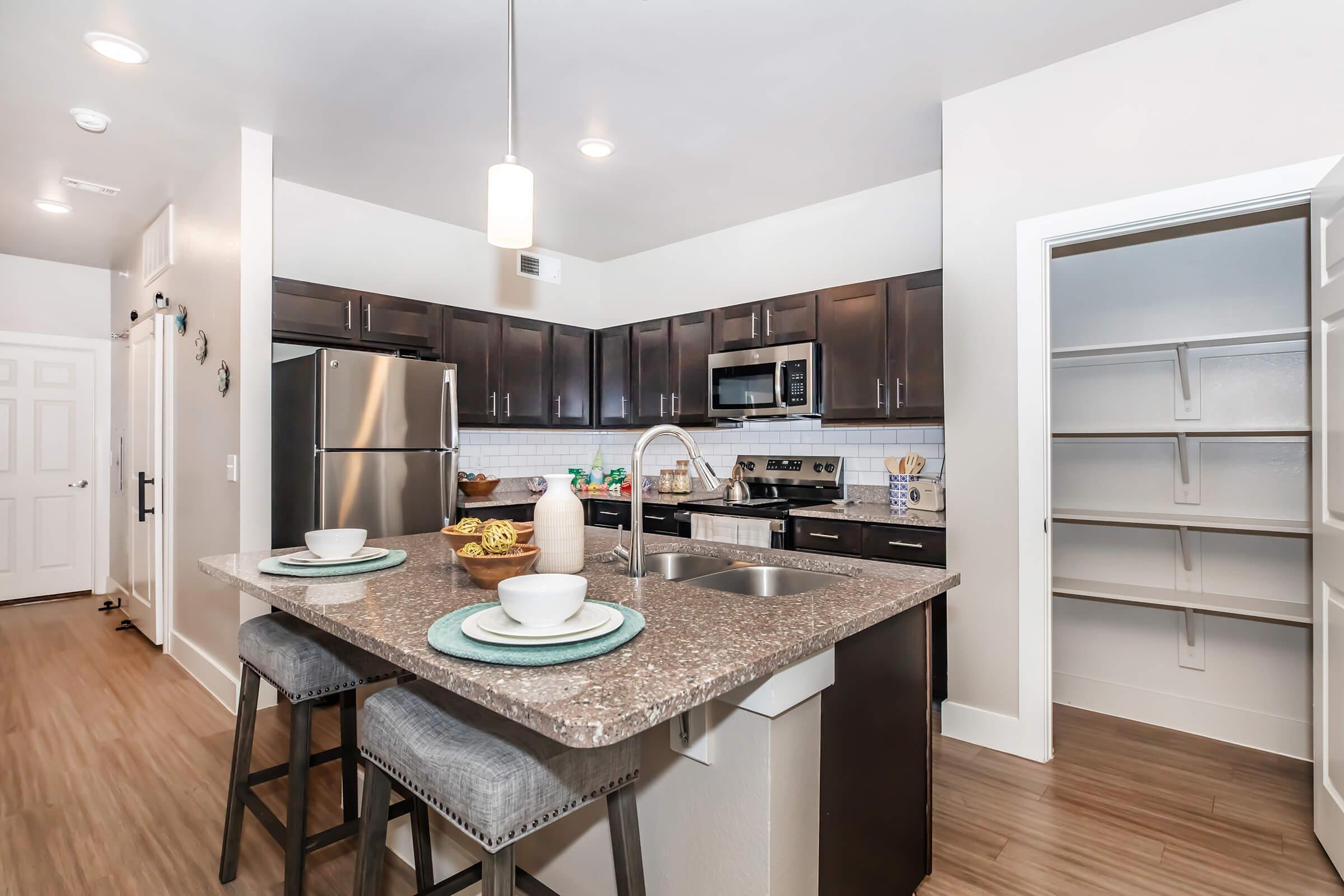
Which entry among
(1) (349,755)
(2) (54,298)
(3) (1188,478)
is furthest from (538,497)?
(2) (54,298)

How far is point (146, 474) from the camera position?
4.21 m

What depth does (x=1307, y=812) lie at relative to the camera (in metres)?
2.23

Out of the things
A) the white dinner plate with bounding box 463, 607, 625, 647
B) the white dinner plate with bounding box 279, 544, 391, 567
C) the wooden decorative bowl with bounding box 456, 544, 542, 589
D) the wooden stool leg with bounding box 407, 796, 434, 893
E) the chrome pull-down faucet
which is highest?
the chrome pull-down faucet

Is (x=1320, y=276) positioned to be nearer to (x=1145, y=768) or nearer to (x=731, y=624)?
(x=1145, y=768)

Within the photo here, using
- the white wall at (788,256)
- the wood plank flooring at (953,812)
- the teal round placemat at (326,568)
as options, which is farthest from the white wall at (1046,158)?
the teal round placemat at (326,568)

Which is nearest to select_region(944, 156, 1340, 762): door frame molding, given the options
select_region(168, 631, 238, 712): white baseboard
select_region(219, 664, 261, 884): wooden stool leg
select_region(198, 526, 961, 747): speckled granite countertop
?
select_region(198, 526, 961, 747): speckled granite countertop

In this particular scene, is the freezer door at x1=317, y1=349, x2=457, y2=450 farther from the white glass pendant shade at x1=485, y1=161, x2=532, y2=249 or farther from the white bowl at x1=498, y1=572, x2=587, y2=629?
the white bowl at x1=498, y1=572, x2=587, y2=629

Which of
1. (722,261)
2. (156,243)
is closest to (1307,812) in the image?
(722,261)

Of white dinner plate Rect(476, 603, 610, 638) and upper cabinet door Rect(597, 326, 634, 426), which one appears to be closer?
white dinner plate Rect(476, 603, 610, 638)

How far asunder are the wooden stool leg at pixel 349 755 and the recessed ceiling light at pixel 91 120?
2729mm

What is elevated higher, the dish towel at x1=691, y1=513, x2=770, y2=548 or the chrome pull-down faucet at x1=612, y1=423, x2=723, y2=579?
the chrome pull-down faucet at x1=612, y1=423, x2=723, y2=579

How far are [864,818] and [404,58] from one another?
2855 mm

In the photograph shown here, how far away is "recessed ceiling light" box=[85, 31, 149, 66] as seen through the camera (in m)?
2.32

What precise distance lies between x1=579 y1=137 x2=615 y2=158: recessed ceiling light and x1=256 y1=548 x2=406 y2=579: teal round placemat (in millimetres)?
2162
